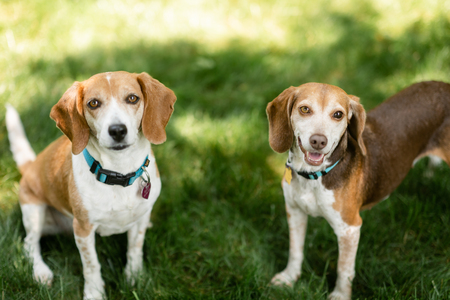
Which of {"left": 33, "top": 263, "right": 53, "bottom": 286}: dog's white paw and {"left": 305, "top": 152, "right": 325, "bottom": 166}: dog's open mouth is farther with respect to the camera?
{"left": 33, "top": 263, "right": 53, "bottom": 286}: dog's white paw

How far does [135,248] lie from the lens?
145 inches

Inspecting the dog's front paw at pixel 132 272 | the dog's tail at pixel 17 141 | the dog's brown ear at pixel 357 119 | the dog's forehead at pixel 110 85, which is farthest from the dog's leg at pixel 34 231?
the dog's brown ear at pixel 357 119

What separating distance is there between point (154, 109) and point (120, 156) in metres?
0.44

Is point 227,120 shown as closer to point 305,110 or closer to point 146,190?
point 146,190

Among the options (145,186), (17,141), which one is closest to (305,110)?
(145,186)

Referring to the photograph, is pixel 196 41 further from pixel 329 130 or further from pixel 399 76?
pixel 329 130

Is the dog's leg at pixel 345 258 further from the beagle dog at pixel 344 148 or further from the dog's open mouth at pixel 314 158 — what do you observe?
the dog's open mouth at pixel 314 158

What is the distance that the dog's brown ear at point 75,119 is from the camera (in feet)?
9.60

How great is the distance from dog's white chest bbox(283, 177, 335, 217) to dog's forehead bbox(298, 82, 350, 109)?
0.62m

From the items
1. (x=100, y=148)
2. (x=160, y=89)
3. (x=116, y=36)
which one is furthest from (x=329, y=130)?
(x=116, y=36)

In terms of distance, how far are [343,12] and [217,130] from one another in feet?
13.5

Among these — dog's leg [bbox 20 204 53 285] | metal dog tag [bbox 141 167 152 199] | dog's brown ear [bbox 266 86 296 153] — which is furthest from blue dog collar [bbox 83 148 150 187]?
dog's brown ear [bbox 266 86 296 153]

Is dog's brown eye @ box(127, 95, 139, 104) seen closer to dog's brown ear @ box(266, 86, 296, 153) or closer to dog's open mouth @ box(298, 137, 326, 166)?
dog's brown ear @ box(266, 86, 296, 153)

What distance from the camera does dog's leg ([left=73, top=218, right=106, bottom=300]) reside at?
10.7 feet
